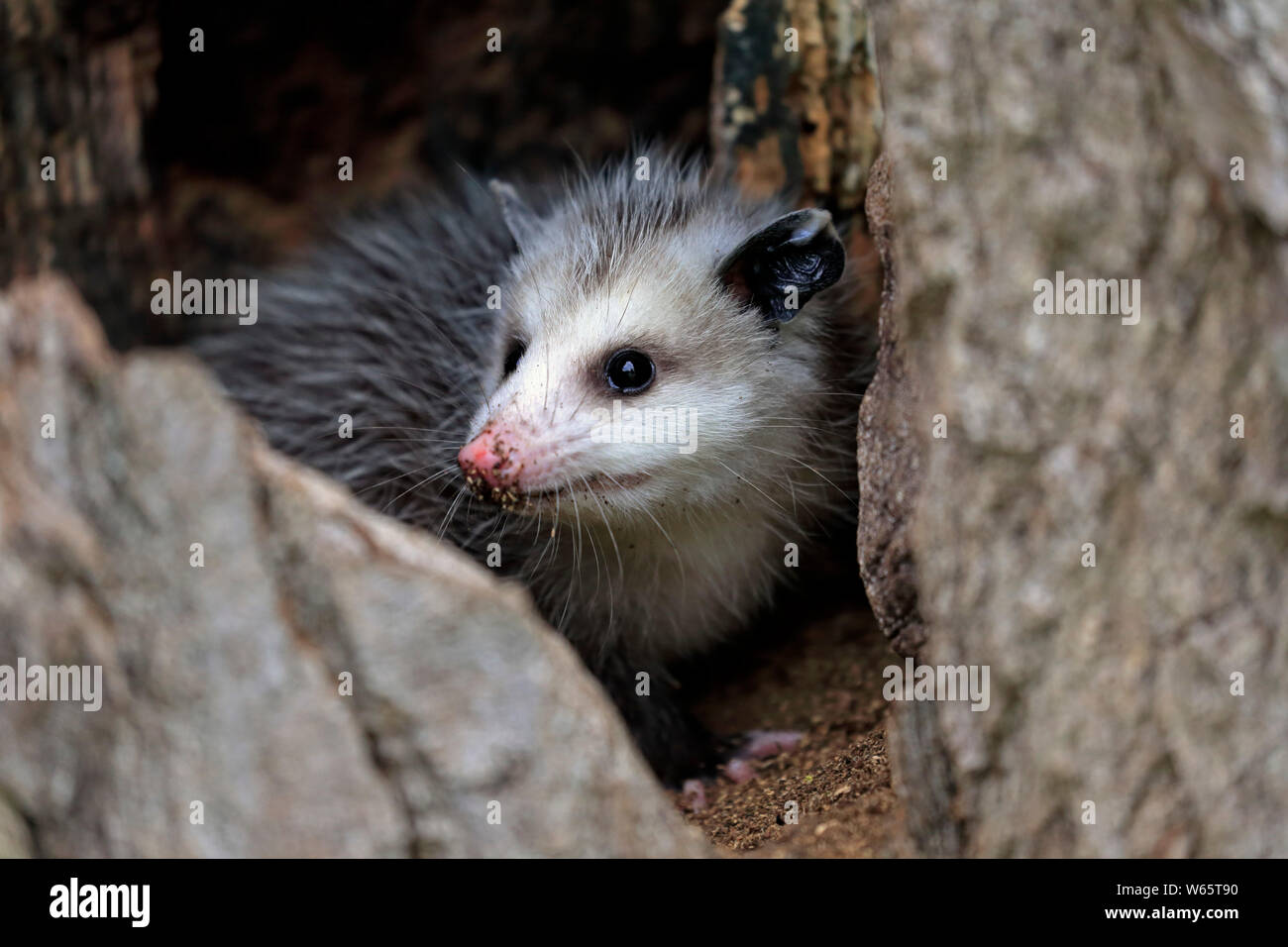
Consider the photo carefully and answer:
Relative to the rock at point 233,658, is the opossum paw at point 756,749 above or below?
below

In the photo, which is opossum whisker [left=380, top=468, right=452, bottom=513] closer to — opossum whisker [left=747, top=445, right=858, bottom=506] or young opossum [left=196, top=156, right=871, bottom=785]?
young opossum [left=196, top=156, right=871, bottom=785]

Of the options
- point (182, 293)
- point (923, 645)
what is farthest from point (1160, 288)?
point (182, 293)

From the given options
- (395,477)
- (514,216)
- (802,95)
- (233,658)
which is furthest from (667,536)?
(233,658)

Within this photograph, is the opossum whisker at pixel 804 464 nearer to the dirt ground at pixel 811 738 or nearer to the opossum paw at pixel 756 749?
the dirt ground at pixel 811 738

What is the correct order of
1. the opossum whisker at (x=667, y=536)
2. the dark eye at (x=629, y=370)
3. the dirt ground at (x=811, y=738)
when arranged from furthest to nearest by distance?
the dark eye at (x=629, y=370), the opossum whisker at (x=667, y=536), the dirt ground at (x=811, y=738)

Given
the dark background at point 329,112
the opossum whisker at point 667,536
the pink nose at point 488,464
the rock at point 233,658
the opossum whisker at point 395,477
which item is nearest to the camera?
the rock at point 233,658

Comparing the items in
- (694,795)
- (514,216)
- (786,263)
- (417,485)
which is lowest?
(694,795)

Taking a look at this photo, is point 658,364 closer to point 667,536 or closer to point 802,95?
point 667,536

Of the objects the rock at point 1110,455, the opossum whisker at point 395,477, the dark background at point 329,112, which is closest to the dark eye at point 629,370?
the opossum whisker at point 395,477
